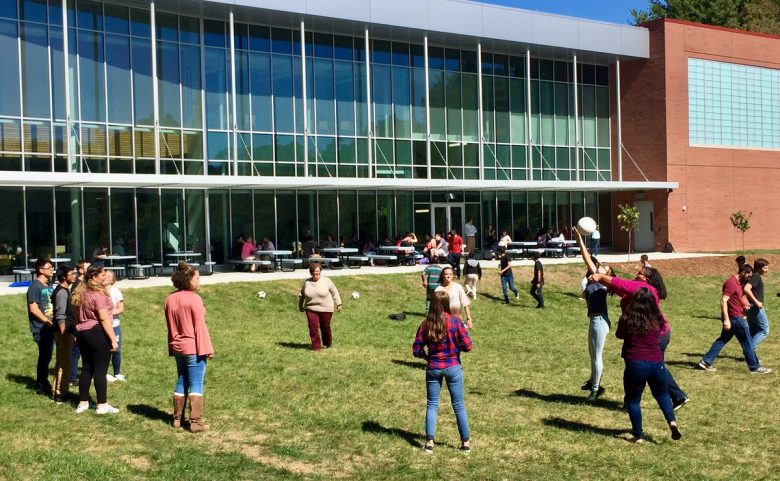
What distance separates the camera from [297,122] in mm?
33094

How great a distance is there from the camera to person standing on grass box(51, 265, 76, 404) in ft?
35.8

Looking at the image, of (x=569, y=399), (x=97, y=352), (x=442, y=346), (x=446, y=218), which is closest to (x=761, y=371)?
(x=569, y=399)

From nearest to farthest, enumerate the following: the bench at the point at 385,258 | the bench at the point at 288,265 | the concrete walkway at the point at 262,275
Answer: the concrete walkway at the point at 262,275 < the bench at the point at 288,265 < the bench at the point at 385,258

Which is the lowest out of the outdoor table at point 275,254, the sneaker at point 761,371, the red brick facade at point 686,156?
the sneaker at point 761,371

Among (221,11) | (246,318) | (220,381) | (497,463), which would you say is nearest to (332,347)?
(220,381)

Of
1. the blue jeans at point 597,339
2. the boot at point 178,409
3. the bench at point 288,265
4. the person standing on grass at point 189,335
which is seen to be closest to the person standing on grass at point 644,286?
the blue jeans at point 597,339

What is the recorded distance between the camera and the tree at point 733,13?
64062 millimetres

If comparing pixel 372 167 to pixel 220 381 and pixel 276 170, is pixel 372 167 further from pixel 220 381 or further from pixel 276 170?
pixel 220 381

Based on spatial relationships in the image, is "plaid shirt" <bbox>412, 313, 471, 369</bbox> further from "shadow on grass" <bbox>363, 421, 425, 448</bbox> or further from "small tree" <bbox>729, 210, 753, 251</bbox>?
"small tree" <bbox>729, 210, 753, 251</bbox>

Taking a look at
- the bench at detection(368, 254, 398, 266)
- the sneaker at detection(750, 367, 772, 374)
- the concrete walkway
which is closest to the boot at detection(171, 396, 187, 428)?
the sneaker at detection(750, 367, 772, 374)

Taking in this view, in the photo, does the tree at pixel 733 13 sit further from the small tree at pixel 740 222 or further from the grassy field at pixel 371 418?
the grassy field at pixel 371 418

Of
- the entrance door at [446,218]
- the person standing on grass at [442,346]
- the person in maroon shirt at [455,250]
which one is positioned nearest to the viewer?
the person standing on grass at [442,346]

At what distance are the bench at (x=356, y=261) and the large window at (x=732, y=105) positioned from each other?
1785 centimetres

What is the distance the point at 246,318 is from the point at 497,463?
13.1 m
